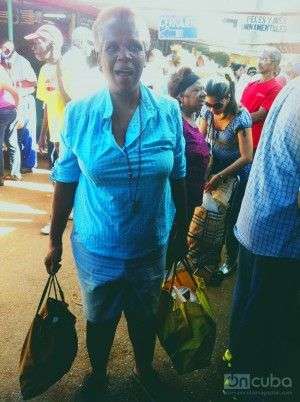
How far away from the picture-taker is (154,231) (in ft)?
6.55

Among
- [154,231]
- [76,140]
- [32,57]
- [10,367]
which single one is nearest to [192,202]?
[154,231]

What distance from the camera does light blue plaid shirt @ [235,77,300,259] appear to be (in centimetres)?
183

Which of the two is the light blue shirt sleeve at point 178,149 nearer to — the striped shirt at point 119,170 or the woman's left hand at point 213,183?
the striped shirt at point 119,170

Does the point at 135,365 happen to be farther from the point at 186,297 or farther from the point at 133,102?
the point at 133,102

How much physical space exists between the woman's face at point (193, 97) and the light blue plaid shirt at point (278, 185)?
97cm

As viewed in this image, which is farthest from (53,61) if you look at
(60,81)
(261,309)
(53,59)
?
(261,309)

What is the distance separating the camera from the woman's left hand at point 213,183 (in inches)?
135

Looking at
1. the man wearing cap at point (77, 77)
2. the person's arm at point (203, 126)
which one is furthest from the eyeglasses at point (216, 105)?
the man wearing cap at point (77, 77)

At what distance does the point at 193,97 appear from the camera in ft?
9.36

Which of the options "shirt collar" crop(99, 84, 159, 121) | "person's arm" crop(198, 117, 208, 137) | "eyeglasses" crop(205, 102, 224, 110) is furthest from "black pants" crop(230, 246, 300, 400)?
Result: "person's arm" crop(198, 117, 208, 137)

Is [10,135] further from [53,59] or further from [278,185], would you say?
[278,185]

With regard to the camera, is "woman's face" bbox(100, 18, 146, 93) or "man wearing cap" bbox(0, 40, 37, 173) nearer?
"woman's face" bbox(100, 18, 146, 93)

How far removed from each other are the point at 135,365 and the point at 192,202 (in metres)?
1.24

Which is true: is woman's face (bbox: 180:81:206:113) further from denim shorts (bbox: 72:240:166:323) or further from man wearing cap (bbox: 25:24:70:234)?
man wearing cap (bbox: 25:24:70:234)
